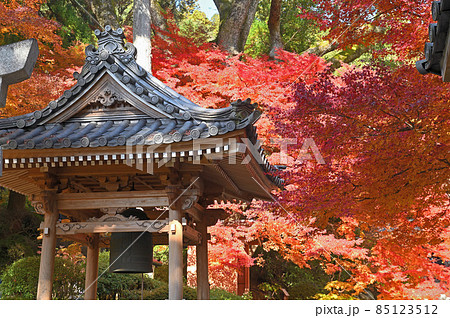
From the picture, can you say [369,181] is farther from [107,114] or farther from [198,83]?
[198,83]

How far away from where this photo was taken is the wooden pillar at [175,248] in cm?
592

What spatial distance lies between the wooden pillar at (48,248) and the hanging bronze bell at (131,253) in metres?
0.84

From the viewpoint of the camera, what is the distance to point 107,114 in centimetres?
638

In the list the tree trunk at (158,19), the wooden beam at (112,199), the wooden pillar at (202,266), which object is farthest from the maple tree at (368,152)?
the tree trunk at (158,19)

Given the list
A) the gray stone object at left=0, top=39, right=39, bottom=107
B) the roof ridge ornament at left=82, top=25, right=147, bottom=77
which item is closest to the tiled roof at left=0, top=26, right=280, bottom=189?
the roof ridge ornament at left=82, top=25, right=147, bottom=77

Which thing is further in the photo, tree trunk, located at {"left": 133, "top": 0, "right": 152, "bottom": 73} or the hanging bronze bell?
tree trunk, located at {"left": 133, "top": 0, "right": 152, "bottom": 73}

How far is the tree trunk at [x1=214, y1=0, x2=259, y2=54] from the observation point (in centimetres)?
1577

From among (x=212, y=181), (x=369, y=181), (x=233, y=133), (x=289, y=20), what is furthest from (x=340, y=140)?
(x=289, y=20)

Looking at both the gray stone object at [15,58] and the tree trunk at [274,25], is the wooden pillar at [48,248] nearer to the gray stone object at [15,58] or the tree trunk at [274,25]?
the gray stone object at [15,58]

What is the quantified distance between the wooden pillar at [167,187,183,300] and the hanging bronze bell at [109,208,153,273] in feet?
2.14

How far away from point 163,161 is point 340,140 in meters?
2.38

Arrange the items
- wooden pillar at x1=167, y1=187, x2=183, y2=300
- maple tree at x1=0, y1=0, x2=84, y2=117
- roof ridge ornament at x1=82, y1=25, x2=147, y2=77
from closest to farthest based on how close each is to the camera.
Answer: wooden pillar at x1=167, y1=187, x2=183, y2=300
roof ridge ornament at x1=82, y1=25, x2=147, y2=77
maple tree at x1=0, y1=0, x2=84, y2=117

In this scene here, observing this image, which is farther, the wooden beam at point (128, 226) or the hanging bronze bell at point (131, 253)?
the hanging bronze bell at point (131, 253)

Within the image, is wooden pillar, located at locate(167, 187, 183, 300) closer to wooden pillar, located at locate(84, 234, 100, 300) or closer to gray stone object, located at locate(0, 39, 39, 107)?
wooden pillar, located at locate(84, 234, 100, 300)
